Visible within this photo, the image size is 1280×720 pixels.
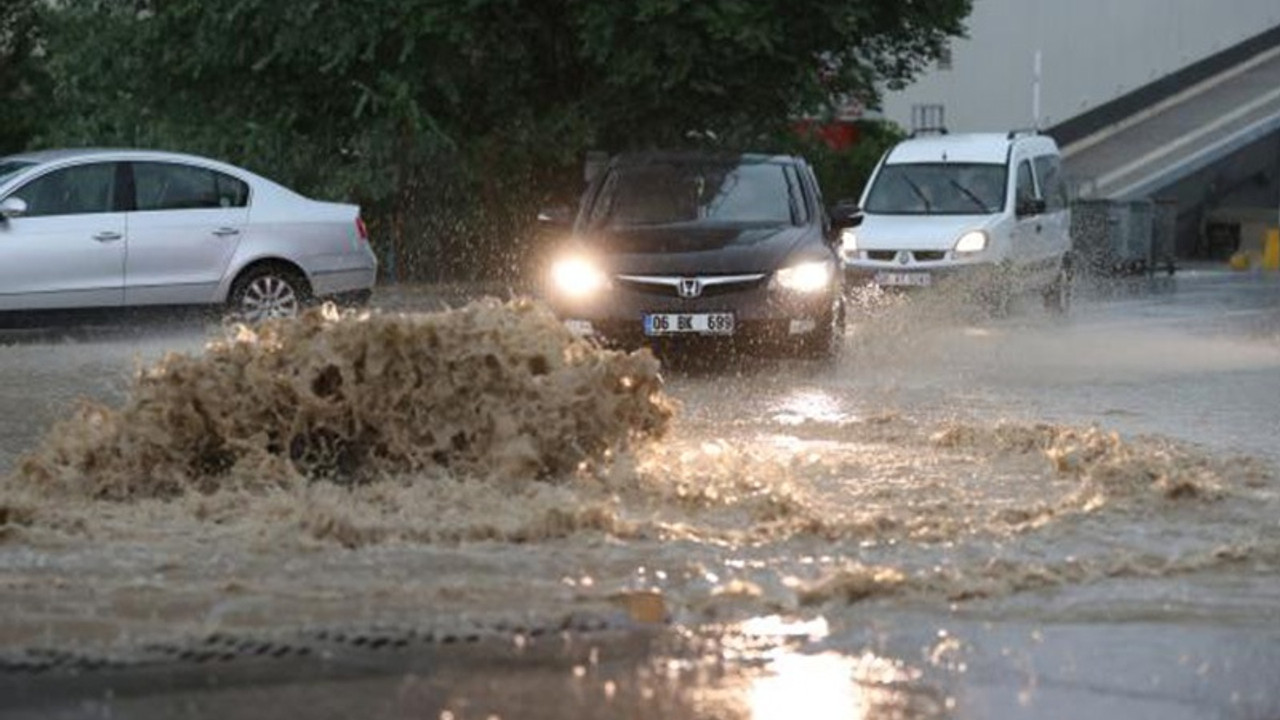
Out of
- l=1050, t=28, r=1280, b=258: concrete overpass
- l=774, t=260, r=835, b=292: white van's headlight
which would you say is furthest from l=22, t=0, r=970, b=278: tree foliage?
l=1050, t=28, r=1280, b=258: concrete overpass

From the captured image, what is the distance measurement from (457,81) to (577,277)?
376 inches

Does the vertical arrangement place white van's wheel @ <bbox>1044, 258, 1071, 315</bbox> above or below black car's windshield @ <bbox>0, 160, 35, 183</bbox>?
below

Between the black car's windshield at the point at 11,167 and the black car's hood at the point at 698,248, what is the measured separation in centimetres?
462

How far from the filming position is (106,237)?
1859cm

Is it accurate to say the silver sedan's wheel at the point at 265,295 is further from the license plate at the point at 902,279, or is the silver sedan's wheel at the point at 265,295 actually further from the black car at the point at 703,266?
the license plate at the point at 902,279

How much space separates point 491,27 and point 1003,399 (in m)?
11.8

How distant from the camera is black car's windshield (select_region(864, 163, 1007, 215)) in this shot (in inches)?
942

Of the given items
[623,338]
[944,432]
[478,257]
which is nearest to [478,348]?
[944,432]

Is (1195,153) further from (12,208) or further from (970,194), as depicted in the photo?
(12,208)

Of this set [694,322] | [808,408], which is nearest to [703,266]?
[694,322]

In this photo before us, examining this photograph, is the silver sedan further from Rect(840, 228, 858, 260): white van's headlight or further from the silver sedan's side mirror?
Rect(840, 228, 858, 260): white van's headlight

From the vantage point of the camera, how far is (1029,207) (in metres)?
23.8

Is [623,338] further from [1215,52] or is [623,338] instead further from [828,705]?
[1215,52]

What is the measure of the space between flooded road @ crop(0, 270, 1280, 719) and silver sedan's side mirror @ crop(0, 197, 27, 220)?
4.69 m
